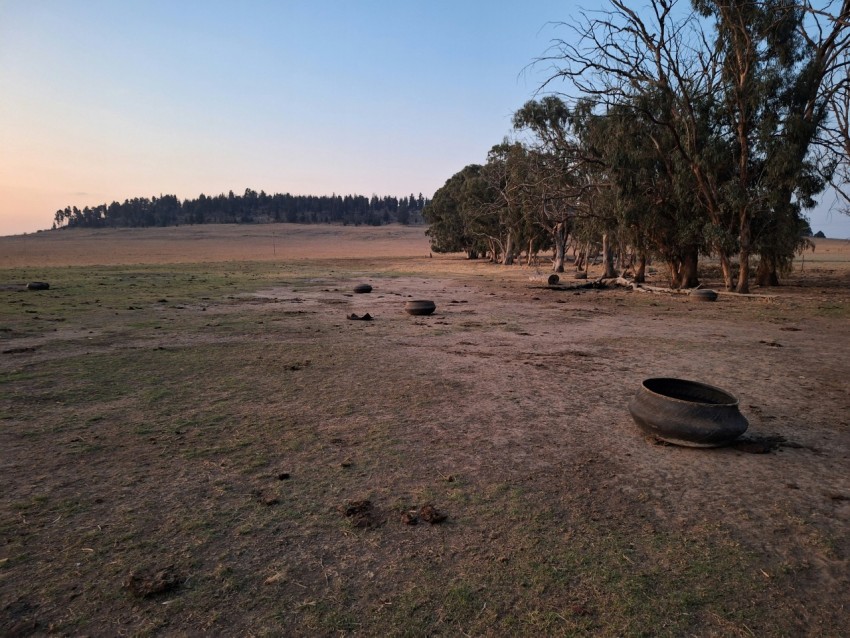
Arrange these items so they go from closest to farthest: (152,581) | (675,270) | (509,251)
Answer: (152,581)
(675,270)
(509,251)

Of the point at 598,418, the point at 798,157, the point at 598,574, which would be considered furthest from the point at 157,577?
the point at 798,157

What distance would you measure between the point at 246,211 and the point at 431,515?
165829mm

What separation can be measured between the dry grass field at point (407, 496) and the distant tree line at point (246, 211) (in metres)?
141

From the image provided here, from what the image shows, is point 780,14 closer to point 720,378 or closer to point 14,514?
point 720,378

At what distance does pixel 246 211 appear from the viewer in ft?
513

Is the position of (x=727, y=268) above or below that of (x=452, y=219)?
below

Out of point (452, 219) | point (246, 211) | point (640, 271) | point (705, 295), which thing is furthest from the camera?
point (246, 211)

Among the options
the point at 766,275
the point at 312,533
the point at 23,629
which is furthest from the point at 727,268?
the point at 23,629

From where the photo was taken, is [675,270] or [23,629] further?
[675,270]

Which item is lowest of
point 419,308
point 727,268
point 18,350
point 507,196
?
point 18,350

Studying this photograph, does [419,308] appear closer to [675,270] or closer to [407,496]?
[407,496]

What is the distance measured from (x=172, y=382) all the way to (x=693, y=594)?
6.44 metres

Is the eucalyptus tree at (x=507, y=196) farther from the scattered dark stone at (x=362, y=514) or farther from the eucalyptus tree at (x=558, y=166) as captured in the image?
the scattered dark stone at (x=362, y=514)

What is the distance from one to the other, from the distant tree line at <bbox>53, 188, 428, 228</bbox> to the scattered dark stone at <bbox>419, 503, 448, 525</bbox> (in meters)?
145
